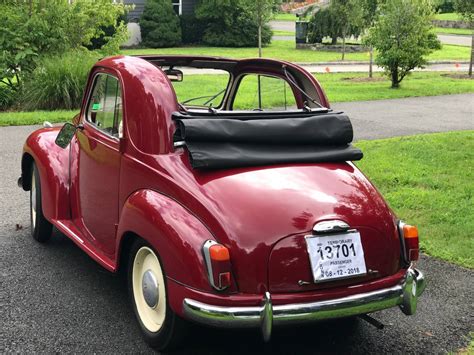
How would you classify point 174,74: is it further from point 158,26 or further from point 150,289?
point 158,26

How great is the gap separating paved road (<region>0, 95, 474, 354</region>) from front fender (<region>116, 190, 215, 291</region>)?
0.45 m

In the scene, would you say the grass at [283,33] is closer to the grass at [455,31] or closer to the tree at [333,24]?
the tree at [333,24]

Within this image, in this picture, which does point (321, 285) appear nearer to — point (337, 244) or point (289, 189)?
point (337, 244)

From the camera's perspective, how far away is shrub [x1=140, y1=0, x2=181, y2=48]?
3197 cm

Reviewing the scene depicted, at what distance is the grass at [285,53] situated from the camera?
27.8m

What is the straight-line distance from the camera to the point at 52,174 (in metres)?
4.93

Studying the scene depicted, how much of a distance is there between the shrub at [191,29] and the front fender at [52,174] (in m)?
29.7

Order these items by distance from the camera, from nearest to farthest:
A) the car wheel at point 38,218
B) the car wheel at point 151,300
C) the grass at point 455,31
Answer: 1. the car wheel at point 151,300
2. the car wheel at point 38,218
3. the grass at point 455,31

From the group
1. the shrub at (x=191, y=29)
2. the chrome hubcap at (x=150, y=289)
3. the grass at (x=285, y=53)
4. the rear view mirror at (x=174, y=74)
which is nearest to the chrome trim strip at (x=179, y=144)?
the chrome hubcap at (x=150, y=289)

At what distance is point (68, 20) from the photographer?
1507 cm

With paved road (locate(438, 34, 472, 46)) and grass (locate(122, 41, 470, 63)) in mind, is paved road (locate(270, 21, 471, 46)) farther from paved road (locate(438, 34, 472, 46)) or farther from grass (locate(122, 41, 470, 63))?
grass (locate(122, 41, 470, 63))

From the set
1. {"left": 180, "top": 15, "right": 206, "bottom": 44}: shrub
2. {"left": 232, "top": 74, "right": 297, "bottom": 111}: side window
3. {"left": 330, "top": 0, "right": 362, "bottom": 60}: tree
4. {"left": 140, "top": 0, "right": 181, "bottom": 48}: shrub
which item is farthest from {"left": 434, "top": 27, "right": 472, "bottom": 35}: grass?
{"left": 232, "top": 74, "right": 297, "bottom": 111}: side window

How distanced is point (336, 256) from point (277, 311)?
459mm

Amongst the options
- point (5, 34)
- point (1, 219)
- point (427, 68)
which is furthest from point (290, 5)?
point (1, 219)
